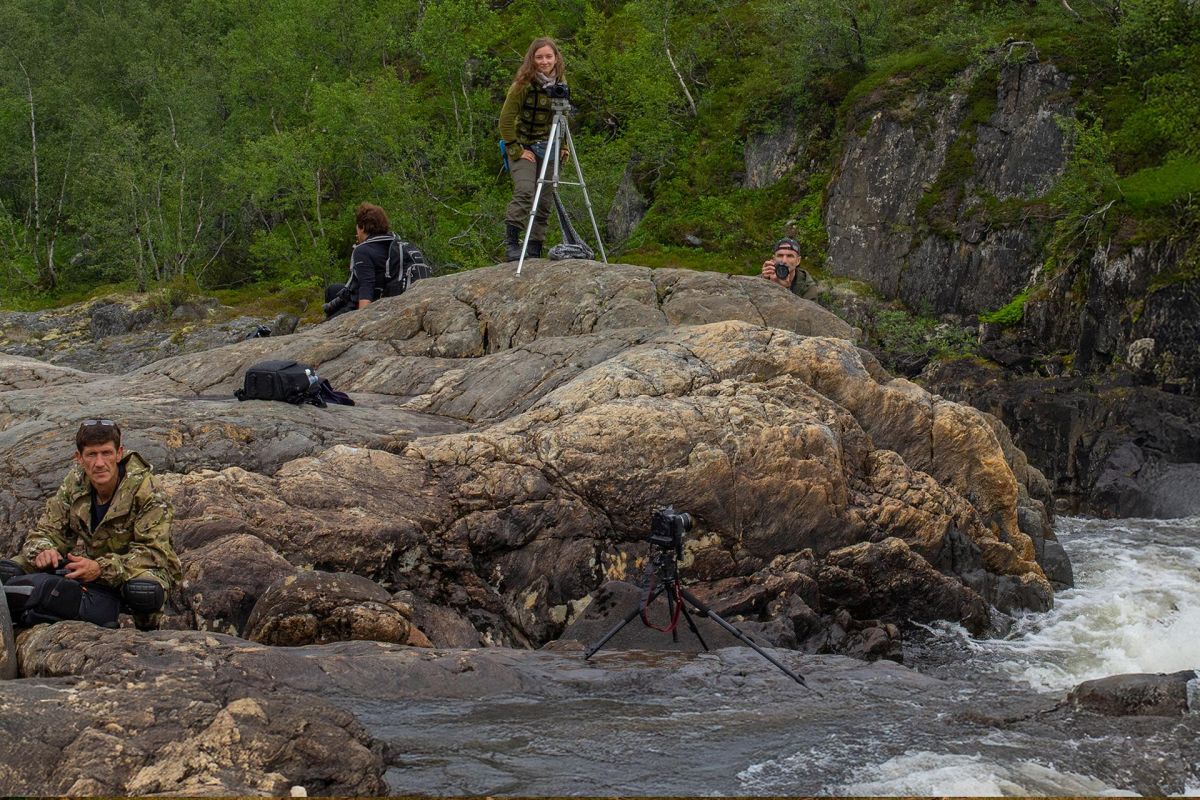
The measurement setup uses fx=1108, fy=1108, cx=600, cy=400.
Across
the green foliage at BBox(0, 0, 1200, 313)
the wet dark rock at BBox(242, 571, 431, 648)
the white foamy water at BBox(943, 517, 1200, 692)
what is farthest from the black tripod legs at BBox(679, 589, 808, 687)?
the green foliage at BBox(0, 0, 1200, 313)

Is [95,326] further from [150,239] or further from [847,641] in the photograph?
[847,641]

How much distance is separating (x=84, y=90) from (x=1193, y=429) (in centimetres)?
5361

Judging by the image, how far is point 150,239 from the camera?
148 ft

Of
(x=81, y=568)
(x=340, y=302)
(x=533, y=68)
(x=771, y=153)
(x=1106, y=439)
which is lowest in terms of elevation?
(x=81, y=568)

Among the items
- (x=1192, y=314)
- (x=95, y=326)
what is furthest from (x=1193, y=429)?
(x=95, y=326)

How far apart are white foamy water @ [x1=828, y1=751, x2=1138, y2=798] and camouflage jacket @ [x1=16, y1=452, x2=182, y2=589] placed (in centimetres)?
551

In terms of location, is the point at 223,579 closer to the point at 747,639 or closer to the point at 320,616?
the point at 320,616

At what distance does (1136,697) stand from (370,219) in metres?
13.4

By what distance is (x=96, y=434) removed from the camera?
852 centimetres

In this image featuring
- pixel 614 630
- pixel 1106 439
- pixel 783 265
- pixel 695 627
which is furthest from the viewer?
pixel 1106 439

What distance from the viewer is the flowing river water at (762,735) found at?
6.96 meters

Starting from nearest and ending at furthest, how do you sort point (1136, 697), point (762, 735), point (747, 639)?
point (762, 735) → point (1136, 697) → point (747, 639)

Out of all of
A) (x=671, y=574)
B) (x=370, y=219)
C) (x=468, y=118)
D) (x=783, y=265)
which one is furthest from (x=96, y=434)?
(x=468, y=118)

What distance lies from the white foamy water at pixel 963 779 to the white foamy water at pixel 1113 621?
12.3 ft
